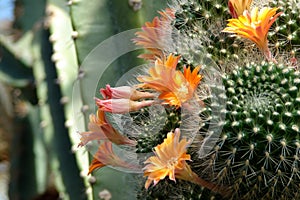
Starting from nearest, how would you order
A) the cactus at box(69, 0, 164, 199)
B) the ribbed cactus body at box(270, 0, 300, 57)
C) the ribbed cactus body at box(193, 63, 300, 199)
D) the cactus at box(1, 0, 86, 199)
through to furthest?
the ribbed cactus body at box(193, 63, 300, 199) → the ribbed cactus body at box(270, 0, 300, 57) → the cactus at box(69, 0, 164, 199) → the cactus at box(1, 0, 86, 199)

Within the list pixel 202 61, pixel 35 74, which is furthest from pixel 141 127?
pixel 35 74

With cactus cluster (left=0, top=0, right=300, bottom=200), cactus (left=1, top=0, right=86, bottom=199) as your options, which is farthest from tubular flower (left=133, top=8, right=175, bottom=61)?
cactus (left=1, top=0, right=86, bottom=199)

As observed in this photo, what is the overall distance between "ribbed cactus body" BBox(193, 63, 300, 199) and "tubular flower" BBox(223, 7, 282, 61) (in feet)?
0.20

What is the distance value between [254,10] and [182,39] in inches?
5.0

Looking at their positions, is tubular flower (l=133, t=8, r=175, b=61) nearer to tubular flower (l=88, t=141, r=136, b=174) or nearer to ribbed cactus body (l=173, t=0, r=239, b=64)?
ribbed cactus body (l=173, t=0, r=239, b=64)

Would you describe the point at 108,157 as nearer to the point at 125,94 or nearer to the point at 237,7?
the point at 125,94

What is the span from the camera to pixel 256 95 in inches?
42.7

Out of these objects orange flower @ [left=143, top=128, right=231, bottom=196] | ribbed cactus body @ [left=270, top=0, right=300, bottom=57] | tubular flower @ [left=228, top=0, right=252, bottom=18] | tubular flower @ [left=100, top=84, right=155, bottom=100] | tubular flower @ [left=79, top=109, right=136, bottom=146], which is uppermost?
tubular flower @ [left=228, top=0, right=252, bottom=18]

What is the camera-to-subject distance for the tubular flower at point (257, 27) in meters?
1.13

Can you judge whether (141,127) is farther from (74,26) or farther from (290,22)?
(74,26)

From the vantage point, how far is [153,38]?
1245mm

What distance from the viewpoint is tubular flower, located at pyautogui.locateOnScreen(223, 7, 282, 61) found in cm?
113

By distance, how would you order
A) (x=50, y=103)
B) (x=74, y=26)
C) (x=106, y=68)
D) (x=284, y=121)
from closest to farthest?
1. (x=284, y=121)
2. (x=106, y=68)
3. (x=74, y=26)
4. (x=50, y=103)

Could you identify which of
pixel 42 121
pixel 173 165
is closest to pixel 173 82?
pixel 173 165
